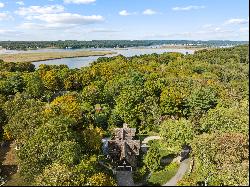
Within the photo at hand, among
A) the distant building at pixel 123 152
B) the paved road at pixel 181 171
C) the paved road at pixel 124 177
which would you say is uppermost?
the distant building at pixel 123 152

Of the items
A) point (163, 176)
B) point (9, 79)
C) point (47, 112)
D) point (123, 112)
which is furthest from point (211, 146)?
point (9, 79)

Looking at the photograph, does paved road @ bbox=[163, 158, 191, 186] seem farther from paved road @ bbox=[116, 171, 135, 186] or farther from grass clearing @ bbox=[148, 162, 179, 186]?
paved road @ bbox=[116, 171, 135, 186]

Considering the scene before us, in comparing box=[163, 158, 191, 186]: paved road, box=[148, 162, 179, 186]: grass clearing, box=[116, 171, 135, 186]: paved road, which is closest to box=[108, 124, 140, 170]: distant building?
box=[116, 171, 135, 186]: paved road

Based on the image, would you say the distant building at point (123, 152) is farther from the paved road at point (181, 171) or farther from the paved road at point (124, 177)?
the paved road at point (181, 171)

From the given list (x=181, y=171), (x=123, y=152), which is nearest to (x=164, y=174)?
(x=181, y=171)

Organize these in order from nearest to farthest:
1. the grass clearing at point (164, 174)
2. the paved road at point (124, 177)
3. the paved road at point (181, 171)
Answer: the paved road at point (124, 177) < the grass clearing at point (164, 174) < the paved road at point (181, 171)

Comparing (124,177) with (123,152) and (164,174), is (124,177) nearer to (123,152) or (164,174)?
(123,152)

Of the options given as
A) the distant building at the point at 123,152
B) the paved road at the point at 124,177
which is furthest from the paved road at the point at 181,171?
the distant building at the point at 123,152

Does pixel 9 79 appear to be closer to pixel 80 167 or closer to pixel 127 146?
pixel 127 146

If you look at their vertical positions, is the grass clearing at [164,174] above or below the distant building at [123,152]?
below
